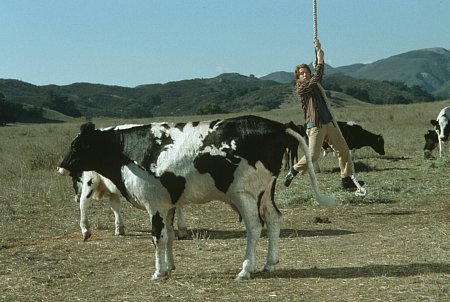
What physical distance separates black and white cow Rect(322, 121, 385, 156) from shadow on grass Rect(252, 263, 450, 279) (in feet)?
44.9

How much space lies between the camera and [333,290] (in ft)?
25.3

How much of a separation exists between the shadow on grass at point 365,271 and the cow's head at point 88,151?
238cm

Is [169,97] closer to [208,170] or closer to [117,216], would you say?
[117,216]

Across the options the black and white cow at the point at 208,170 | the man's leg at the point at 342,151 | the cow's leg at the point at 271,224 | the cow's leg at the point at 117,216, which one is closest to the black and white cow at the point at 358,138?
the man's leg at the point at 342,151

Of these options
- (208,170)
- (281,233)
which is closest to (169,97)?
(281,233)

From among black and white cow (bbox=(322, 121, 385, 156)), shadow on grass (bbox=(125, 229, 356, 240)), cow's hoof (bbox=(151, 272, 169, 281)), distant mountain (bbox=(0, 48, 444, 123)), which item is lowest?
cow's hoof (bbox=(151, 272, 169, 281))

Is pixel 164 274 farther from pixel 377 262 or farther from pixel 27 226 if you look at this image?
pixel 27 226

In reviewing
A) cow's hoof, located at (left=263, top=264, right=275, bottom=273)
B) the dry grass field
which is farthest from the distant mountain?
cow's hoof, located at (left=263, top=264, right=275, bottom=273)

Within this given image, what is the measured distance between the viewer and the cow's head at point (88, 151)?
912 cm

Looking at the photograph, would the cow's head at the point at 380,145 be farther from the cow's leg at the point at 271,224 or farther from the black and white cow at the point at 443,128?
the cow's leg at the point at 271,224

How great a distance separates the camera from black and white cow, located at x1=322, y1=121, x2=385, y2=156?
73.3ft

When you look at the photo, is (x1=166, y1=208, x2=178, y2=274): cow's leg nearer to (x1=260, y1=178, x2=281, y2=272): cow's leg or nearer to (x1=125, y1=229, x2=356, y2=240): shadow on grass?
(x1=260, y1=178, x2=281, y2=272): cow's leg

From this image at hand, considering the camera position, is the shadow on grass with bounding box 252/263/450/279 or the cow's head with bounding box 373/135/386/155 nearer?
the shadow on grass with bounding box 252/263/450/279

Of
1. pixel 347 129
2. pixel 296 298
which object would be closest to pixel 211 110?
pixel 347 129
